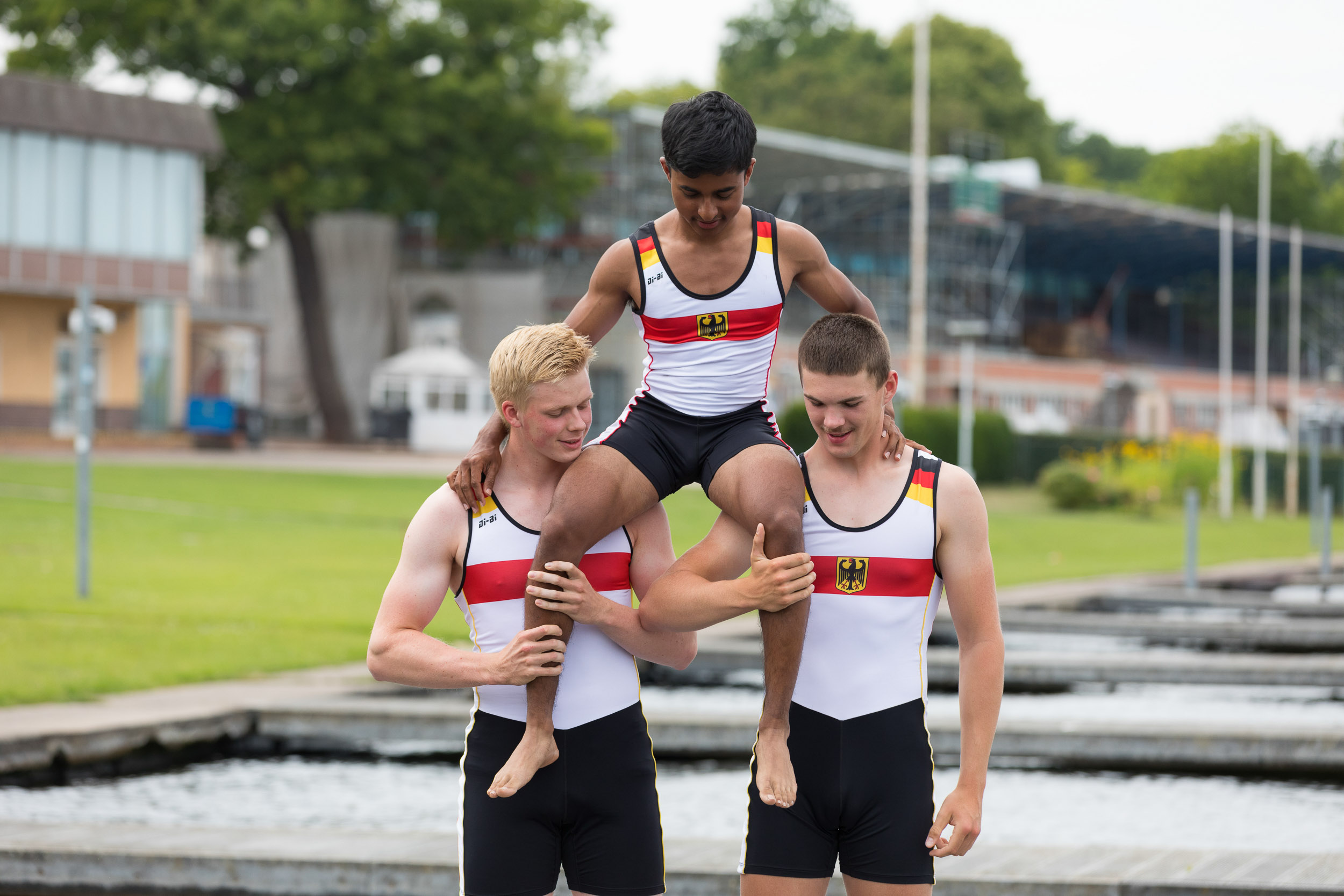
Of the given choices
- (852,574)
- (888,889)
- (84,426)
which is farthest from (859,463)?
(84,426)

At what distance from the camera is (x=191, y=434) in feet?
131

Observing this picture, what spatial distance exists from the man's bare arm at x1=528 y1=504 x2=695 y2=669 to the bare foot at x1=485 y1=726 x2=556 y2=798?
10.8 inches

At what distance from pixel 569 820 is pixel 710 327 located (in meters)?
1.20

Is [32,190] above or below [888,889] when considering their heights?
above

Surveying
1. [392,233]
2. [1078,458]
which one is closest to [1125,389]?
[1078,458]

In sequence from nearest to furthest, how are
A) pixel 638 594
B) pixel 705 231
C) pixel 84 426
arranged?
pixel 638 594 → pixel 705 231 → pixel 84 426

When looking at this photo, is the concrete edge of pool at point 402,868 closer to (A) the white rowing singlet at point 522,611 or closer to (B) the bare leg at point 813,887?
(B) the bare leg at point 813,887

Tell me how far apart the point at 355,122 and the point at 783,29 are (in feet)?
170

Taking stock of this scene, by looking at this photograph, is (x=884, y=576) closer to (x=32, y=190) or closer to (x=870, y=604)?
(x=870, y=604)

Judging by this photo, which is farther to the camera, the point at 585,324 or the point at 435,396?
the point at 435,396

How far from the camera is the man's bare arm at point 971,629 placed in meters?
3.27

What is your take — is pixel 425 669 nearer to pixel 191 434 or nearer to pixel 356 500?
pixel 356 500

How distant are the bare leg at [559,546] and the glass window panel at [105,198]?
3795 cm

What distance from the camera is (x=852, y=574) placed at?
333 centimetres
